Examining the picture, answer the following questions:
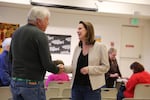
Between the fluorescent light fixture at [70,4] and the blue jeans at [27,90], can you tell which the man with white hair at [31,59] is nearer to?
the blue jeans at [27,90]

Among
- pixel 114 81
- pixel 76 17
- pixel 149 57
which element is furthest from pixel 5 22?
pixel 149 57

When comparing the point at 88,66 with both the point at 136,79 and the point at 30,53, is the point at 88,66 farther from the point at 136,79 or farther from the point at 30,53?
the point at 136,79

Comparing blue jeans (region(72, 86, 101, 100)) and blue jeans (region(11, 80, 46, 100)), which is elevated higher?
blue jeans (region(11, 80, 46, 100))

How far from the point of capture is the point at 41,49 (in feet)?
8.72

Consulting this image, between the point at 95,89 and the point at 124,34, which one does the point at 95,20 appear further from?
the point at 95,89

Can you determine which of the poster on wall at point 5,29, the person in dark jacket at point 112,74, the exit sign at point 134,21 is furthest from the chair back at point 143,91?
the exit sign at point 134,21

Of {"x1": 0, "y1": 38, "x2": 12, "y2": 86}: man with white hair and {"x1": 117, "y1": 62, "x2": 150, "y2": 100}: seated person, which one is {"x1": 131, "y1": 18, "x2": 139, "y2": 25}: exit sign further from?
{"x1": 0, "y1": 38, "x2": 12, "y2": 86}: man with white hair

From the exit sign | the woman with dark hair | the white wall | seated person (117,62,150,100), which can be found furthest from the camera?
the exit sign

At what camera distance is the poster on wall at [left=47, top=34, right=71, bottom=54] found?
8.72 m

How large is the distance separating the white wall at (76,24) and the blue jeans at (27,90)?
19.0 feet

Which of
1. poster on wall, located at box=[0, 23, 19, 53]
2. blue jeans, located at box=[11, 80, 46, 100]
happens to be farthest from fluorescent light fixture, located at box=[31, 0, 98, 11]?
blue jeans, located at box=[11, 80, 46, 100]

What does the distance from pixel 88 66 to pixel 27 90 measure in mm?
738

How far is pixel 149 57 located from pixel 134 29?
1013 millimetres

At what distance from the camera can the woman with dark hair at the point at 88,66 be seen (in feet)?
10.3
